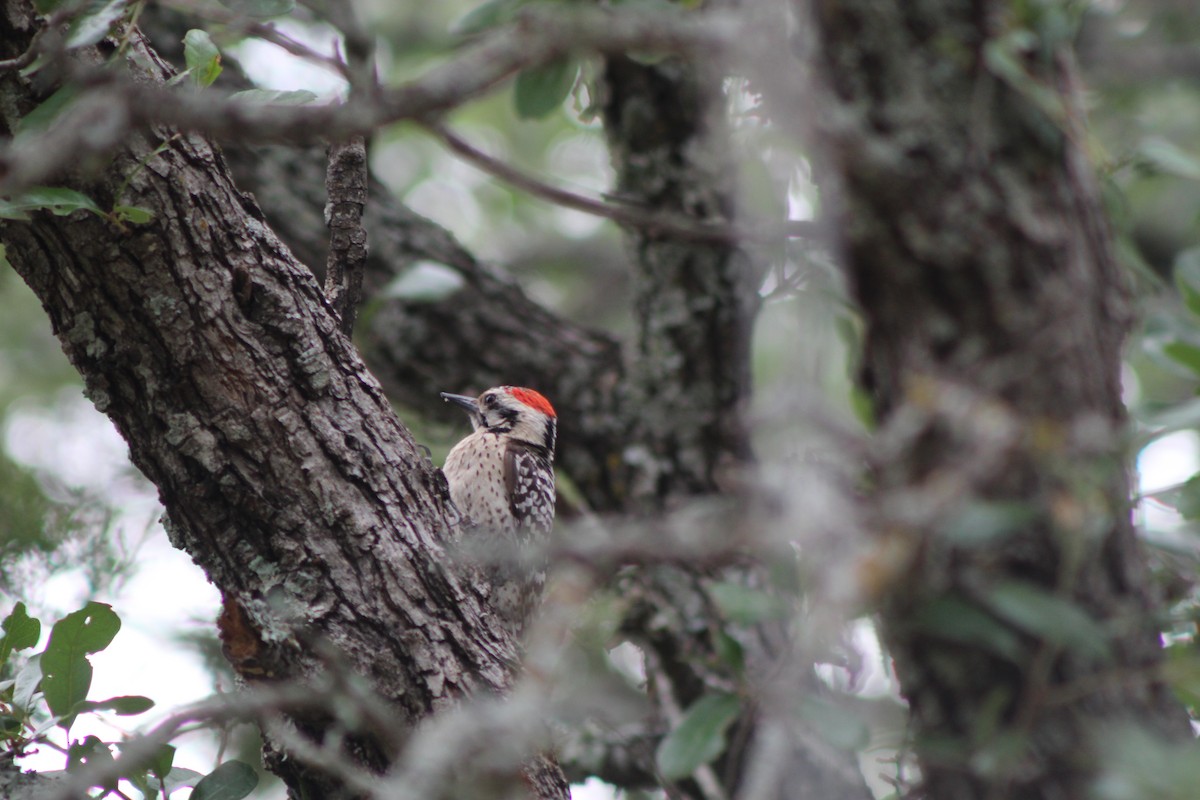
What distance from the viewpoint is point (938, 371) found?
5.33ft

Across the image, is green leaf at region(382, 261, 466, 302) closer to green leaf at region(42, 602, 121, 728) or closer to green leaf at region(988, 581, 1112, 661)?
green leaf at region(42, 602, 121, 728)

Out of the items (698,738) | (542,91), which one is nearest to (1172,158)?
(698,738)

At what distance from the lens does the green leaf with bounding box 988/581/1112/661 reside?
1.47m

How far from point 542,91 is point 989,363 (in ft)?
9.10

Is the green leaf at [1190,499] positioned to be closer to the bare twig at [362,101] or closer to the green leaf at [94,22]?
the bare twig at [362,101]

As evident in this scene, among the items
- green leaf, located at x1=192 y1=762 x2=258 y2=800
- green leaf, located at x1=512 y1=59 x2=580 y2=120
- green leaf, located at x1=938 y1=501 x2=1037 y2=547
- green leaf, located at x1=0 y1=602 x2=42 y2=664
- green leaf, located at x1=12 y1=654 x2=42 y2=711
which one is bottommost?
green leaf, located at x1=192 y1=762 x2=258 y2=800

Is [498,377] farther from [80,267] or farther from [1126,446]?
[1126,446]

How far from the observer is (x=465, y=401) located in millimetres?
5090

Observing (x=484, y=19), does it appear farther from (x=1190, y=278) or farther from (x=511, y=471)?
(x=1190, y=278)

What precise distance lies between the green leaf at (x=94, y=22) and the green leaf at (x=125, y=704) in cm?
153

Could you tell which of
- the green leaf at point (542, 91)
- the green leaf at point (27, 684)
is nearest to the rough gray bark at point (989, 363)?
the green leaf at point (27, 684)

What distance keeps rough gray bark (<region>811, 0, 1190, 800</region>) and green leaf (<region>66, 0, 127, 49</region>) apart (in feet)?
4.27

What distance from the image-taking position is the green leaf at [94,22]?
1.95 m

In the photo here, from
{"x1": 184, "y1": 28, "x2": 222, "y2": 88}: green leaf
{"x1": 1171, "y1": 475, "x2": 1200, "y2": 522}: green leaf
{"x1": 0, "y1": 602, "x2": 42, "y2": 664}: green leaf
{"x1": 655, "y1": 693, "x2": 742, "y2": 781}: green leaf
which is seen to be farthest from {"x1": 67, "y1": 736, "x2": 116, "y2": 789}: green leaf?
{"x1": 1171, "y1": 475, "x2": 1200, "y2": 522}: green leaf
